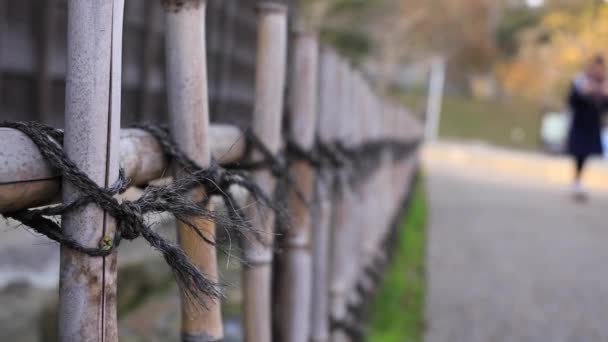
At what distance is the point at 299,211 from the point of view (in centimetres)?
233

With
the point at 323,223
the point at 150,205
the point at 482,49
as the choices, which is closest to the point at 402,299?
the point at 323,223

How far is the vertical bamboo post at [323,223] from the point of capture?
8.34ft

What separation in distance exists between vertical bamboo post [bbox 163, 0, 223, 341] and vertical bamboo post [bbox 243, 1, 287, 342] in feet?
1.17

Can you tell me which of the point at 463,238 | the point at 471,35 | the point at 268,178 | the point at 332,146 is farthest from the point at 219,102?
the point at 471,35

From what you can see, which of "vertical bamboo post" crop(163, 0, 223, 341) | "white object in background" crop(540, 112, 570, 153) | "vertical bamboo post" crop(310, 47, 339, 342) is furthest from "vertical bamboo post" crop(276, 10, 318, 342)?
"white object in background" crop(540, 112, 570, 153)

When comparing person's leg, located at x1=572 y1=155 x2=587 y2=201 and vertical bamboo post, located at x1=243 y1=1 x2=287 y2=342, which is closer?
vertical bamboo post, located at x1=243 y1=1 x2=287 y2=342

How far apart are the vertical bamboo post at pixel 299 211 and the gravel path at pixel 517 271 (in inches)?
65.9

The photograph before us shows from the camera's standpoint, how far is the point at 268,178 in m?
1.95

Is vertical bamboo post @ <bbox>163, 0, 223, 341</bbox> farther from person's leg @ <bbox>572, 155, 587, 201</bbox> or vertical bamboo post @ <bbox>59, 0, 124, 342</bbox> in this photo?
person's leg @ <bbox>572, 155, 587, 201</bbox>

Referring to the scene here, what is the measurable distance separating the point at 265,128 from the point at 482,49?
25.7 metres

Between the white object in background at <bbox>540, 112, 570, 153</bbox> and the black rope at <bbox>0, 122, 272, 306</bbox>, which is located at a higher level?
the black rope at <bbox>0, 122, 272, 306</bbox>

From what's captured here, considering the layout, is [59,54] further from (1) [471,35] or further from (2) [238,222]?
(1) [471,35]

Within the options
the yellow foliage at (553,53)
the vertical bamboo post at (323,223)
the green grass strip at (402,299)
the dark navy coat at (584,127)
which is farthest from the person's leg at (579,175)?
the vertical bamboo post at (323,223)

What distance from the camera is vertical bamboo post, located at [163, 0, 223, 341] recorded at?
1.35 m
